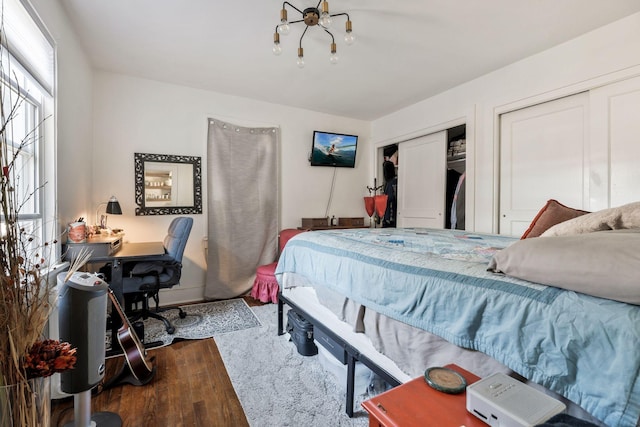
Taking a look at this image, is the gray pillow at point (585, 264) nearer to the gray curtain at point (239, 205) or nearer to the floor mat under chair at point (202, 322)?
the floor mat under chair at point (202, 322)

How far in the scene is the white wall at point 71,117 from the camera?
1969 mm

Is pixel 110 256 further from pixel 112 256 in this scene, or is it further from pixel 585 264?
pixel 585 264

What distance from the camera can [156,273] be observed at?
8.30ft

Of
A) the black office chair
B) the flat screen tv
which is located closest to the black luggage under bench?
the black office chair

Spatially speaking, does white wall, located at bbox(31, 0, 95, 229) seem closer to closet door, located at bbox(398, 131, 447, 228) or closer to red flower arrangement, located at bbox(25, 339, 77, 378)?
red flower arrangement, located at bbox(25, 339, 77, 378)

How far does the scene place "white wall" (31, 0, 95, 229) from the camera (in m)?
1.97

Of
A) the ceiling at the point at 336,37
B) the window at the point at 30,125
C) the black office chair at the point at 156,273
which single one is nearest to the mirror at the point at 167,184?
the black office chair at the point at 156,273

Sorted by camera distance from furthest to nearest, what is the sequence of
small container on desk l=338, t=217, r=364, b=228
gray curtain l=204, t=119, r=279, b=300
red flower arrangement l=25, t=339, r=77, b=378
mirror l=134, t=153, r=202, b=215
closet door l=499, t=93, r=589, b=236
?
small container on desk l=338, t=217, r=364, b=228 → gray curtain l=204, t=119, r=279, b=300 → mirror l=134, t=153, r=202, b=215 → closet door l=499, t=93, r=589, b=236 → red flower arrangement l=25, t=339, r=77, b=378

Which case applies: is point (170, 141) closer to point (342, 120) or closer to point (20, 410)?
point (342, 120)

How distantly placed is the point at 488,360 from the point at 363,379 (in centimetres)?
110

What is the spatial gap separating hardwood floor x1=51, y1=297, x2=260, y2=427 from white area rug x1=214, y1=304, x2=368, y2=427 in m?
0.08

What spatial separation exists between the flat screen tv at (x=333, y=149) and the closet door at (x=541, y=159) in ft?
6.69

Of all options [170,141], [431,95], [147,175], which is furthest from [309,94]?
[147,175]

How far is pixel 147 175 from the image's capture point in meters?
3.27
